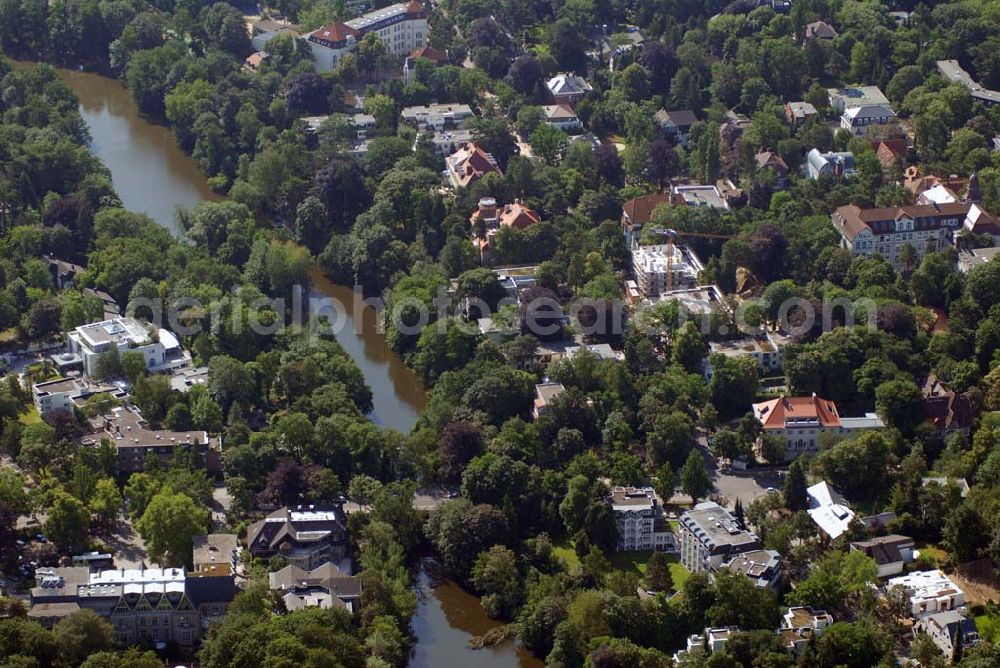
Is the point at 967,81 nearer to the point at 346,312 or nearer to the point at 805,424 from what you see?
the point at 805,424

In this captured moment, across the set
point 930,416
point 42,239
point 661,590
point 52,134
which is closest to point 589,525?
point 661,590

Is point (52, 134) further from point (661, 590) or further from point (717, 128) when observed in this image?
point (661, 590)

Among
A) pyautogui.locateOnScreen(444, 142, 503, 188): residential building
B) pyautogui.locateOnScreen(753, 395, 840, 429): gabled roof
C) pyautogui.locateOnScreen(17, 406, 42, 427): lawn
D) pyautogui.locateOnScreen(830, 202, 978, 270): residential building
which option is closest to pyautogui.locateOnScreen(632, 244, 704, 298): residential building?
pyautogui.locateOnScreen(830, 202, 978, 270): residential building

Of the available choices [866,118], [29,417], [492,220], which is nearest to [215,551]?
[29,417]

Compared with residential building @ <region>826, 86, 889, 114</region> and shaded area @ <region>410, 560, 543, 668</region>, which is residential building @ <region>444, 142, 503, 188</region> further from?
shaded area @ <region>410, 560, 543, 668</region>

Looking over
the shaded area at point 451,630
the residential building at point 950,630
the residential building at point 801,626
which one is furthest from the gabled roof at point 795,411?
the shaded area at point 451,630

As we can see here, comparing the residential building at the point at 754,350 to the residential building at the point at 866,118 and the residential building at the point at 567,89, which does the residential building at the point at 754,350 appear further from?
the residential building at the point at 567,89
